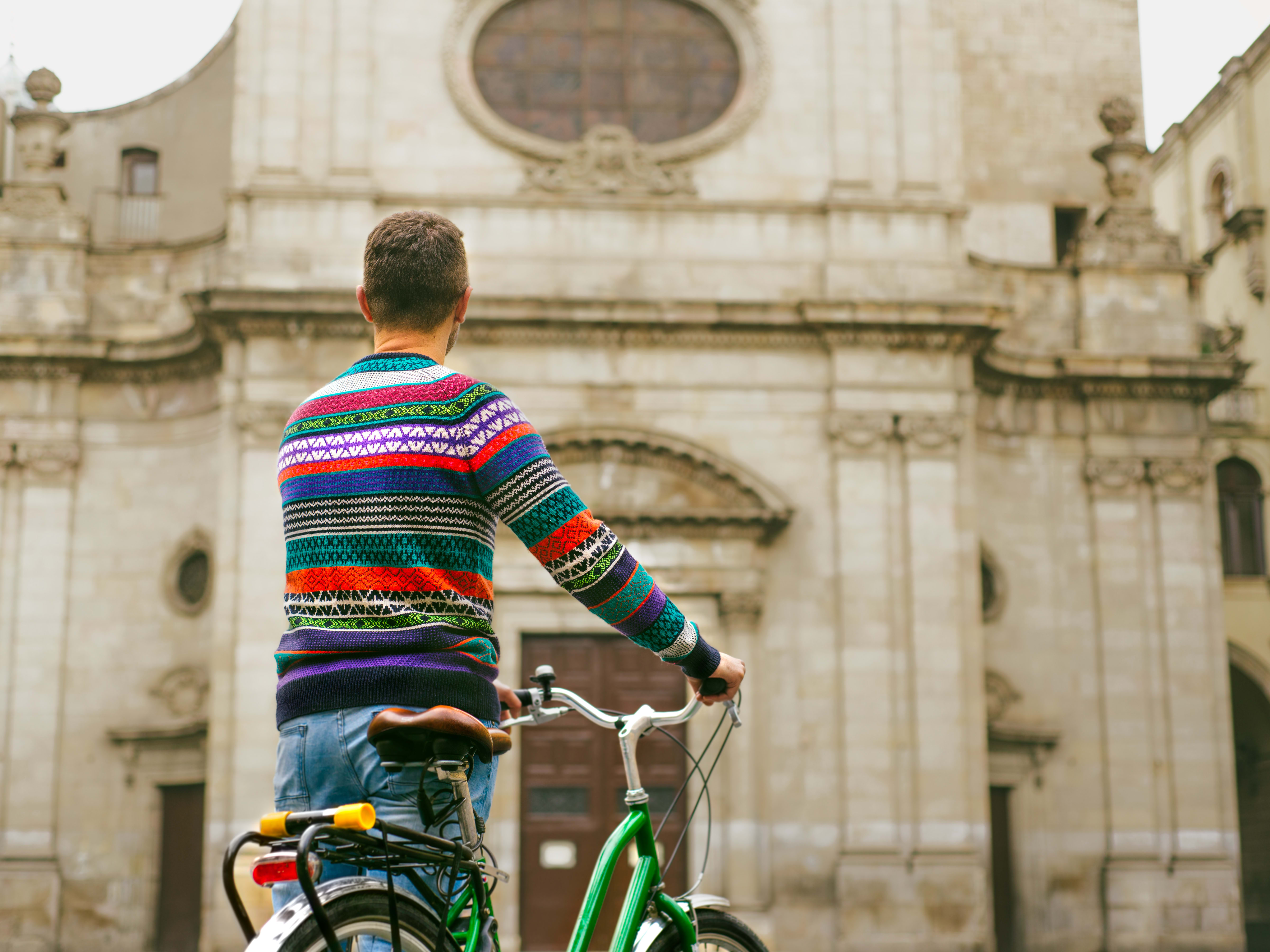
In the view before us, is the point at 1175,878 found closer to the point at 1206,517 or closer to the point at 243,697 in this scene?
the point at 1206,517

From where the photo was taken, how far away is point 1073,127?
23.9m

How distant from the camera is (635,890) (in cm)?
433

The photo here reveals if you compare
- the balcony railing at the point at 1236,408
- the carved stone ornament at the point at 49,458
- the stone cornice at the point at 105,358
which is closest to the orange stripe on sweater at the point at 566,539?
the stone cornice at the point at 105,358

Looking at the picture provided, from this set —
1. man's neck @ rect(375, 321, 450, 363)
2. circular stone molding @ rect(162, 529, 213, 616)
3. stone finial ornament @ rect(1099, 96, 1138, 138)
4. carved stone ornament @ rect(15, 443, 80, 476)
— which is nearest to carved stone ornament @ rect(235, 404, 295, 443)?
circular stone molding @ rect(162, 529, 213, 616)

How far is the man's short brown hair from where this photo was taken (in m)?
3.84

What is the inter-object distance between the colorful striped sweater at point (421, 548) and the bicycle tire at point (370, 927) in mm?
466

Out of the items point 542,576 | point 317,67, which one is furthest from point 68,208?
point 542,576

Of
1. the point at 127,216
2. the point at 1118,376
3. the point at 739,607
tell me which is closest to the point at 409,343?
the point at 739,607

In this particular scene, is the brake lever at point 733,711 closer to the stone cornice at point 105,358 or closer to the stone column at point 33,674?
the stone cornice at point 105,358

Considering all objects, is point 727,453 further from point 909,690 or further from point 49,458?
point 49,458

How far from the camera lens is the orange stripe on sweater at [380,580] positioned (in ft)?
11.9

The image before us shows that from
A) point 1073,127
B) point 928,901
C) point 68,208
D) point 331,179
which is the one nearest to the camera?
point 928,901

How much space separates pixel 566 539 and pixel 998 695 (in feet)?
58.0

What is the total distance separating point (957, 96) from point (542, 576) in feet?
27.2
